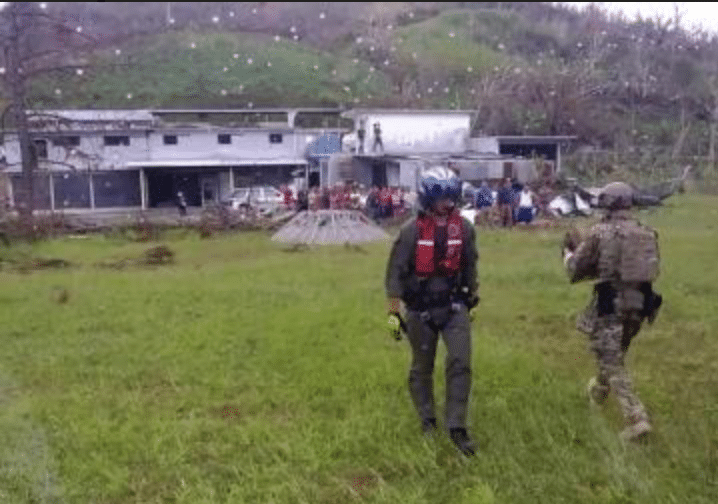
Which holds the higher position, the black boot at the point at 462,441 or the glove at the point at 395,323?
the glove at the point at 395,323

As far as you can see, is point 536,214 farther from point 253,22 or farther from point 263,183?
point 253,22

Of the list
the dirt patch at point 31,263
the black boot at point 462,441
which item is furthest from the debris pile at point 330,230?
the black boot at point 462,441

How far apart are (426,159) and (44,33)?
1839 cm

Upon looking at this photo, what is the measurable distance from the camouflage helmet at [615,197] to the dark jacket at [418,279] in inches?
37.7

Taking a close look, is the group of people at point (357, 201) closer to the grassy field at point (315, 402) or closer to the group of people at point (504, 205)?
the group of people at point (504, 205)

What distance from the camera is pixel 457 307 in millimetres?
5793

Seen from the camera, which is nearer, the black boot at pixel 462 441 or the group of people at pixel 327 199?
the black boot at pixel 462 441

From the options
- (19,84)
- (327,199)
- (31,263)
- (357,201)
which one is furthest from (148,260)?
(357,201)

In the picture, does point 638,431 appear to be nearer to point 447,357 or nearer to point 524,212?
point 447,357

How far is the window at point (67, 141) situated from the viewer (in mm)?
37872

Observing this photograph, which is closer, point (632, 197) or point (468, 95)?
point (632, 197)

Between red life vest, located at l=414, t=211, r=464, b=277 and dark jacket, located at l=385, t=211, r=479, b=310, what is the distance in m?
0.04

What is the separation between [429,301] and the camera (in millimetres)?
5793

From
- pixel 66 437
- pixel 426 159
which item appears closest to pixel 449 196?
pixel 66 437
